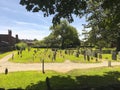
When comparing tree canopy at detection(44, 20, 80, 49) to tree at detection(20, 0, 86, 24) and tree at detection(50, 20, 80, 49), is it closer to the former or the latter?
tree at detection(50, 20, 80, 49)

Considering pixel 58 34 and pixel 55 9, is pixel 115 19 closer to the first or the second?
pixel 55 9

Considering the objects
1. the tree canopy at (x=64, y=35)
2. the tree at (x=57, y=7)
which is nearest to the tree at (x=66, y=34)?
the tree canopy at (x=64, y=35)

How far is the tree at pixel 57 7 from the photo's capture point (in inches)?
642

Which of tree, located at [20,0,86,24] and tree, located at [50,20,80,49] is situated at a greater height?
tree, located at [50,20,80,49]

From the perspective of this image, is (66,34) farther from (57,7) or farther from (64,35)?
(57,7)

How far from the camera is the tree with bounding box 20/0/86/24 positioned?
16.3m

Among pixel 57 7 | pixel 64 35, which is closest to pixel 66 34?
pixel 64 35

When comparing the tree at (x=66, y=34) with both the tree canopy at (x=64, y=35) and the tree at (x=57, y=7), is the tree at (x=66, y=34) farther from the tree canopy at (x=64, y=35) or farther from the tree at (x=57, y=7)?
the tree at (x=57, y=7)

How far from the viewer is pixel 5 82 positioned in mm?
18922

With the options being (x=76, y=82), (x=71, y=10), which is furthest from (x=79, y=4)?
(x=76, y=82)

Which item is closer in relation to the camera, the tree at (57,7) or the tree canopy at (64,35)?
the tree at (57,7)

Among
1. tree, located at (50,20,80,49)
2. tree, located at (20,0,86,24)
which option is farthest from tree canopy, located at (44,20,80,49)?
tree, located at (20,0,86,24)

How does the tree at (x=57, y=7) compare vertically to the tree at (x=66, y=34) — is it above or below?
below

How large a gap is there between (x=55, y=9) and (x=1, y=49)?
111669 millimetres
